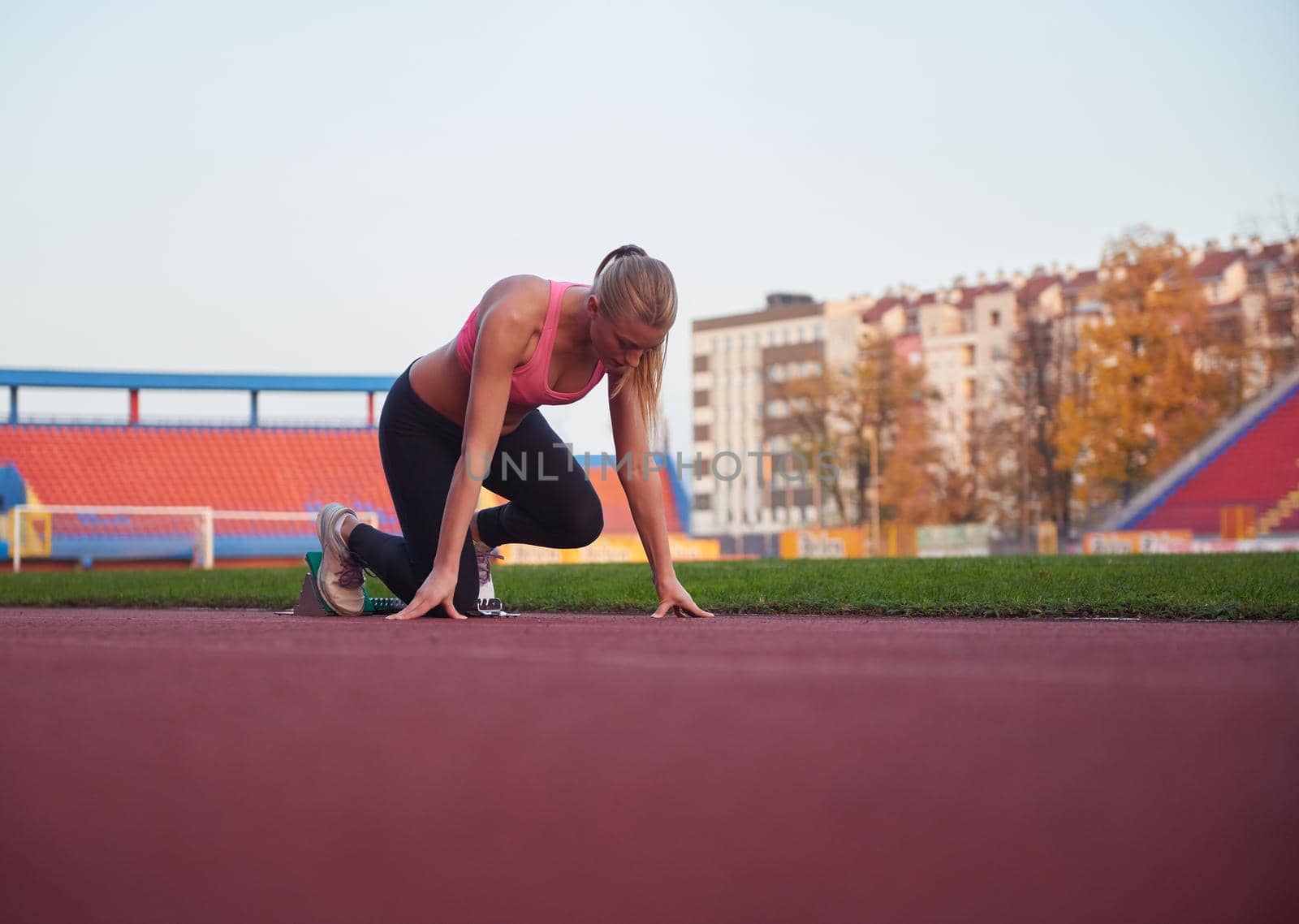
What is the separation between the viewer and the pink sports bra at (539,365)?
13.6 ft

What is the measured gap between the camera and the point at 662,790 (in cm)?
183

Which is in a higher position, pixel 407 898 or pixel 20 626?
pixel 20 626

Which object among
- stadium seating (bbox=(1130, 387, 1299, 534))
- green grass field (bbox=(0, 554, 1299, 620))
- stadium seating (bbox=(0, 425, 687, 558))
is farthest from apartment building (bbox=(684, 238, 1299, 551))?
green grass field (bbox=(0, 554, 1299, 620))

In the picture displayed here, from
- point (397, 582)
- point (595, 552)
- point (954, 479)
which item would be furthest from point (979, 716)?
point (954, 479)

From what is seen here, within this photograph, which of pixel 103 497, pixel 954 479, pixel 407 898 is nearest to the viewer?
pixel 407 898

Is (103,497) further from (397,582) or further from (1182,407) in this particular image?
(397,582)

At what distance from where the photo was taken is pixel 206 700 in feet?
6.75

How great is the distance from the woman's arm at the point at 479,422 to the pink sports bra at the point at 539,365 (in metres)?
0.07

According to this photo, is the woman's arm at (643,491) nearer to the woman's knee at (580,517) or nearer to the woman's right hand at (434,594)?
the woman's knee at (580,517)

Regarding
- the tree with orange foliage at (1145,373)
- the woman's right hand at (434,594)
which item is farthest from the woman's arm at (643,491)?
the tree with orange foliage at (1145,373)

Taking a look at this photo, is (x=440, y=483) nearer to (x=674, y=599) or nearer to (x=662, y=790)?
(x=674, y=599)

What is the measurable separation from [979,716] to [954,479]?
53.8m

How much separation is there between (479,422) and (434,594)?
54 cm

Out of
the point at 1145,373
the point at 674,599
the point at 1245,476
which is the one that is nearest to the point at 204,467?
the point at 1145,373
